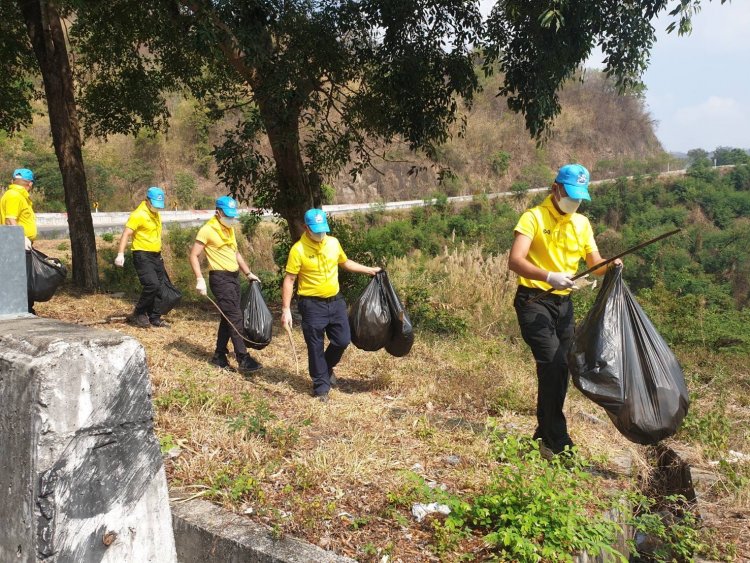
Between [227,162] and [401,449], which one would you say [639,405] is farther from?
[227,162]

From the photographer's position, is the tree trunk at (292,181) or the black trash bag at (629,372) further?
the tree trunk at (292,181)

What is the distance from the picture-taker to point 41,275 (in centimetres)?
646

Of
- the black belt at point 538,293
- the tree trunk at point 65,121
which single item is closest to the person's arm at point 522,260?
the black belt at point 538,293

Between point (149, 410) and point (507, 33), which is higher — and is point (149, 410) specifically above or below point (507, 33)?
below

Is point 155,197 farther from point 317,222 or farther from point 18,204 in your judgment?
point 317,222

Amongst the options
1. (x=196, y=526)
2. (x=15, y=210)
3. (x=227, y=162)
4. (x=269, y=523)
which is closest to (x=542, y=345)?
(x=269, y=523)

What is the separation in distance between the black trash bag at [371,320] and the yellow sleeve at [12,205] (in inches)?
147

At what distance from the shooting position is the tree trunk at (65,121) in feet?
29.5

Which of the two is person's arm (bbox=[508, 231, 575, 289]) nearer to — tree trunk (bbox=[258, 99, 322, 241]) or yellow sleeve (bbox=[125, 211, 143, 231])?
tree trunk (bbox=[258, 99, 322, 241])

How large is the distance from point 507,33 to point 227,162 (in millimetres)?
3338

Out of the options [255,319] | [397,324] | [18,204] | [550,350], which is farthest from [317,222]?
[18,204]

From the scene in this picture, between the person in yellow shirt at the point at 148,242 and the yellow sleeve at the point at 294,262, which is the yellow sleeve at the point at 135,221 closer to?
the person in yellow shirt at the point at 148,242

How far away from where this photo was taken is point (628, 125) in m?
51.6

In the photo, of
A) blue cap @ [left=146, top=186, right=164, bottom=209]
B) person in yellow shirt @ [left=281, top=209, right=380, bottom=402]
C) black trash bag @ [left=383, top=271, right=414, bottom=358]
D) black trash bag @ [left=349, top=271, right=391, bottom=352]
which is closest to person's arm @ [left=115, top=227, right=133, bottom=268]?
blue cap @ [left=146, top=186, right=164, bottom=209]
